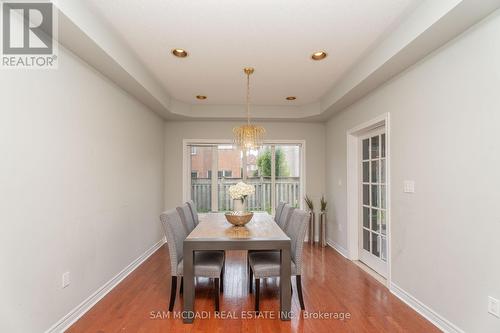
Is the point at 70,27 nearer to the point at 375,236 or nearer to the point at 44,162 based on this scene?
the point at 44,162

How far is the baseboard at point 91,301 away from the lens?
7.20 feet

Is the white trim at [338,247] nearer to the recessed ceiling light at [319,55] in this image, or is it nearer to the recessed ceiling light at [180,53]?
the recessed ceiling light at [319,55]

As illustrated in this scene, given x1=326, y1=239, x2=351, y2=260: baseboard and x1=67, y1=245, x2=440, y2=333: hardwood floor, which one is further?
x1=326, y1=239, x2=351, y2=260: baseboard

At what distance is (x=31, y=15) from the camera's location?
1857 mm

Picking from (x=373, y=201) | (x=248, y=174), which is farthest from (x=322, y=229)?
(x=248, y=174)

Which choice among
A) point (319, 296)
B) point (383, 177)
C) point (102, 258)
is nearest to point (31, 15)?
point (102, 258)

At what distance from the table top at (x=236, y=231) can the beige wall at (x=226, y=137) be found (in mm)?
2260

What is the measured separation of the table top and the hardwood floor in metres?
0.70

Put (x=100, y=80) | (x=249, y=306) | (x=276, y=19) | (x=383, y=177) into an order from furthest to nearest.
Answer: (x=383, y=177)
(x=100, y=80)
(x=249, y=306)
(x=276, y=19)

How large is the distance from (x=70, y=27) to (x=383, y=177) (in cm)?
352

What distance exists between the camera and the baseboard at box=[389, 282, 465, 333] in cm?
217

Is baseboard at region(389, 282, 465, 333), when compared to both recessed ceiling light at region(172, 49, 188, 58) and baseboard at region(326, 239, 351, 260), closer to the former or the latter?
baseboard at region(326, 239, 351, 260)

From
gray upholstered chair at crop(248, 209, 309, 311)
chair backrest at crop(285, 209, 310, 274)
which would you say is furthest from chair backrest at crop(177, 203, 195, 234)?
chair backrest at crop(285, 209, 310, 274)

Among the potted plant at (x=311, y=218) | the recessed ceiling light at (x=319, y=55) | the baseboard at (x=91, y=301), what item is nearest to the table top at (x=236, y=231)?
the baseboard at (x=91, y=301)
